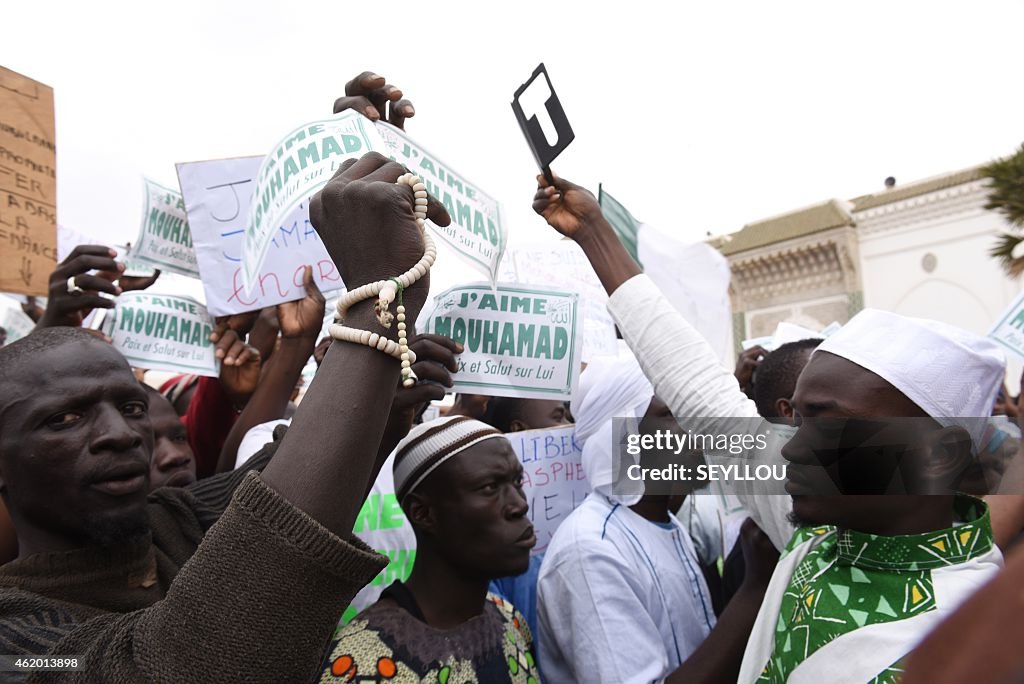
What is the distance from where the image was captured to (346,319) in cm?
104

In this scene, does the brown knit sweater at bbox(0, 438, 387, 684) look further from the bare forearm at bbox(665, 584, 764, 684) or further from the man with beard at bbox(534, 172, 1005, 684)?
the bare forearm at bbox(665, 584, 764, 684)

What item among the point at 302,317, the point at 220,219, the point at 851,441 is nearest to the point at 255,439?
the point at 302,317

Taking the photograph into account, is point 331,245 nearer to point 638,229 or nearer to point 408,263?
point 408,263

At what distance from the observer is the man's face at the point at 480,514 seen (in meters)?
2.29

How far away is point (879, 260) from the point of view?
2169cm

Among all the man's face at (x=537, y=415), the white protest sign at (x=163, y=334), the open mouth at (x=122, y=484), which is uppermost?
the white protest sign at (x=163, y=334)

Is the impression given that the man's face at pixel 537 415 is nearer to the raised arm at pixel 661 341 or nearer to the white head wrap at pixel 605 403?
the white head wrap at pixel 605 403

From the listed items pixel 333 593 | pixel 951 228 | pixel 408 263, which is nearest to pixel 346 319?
pixel 408 263

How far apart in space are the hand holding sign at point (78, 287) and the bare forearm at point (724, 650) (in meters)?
2.18

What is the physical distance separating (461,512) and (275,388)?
3.13ft

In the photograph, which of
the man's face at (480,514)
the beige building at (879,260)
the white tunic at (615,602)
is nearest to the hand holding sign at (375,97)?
the man's face at (480,514)

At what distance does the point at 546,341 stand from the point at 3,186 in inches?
75.4

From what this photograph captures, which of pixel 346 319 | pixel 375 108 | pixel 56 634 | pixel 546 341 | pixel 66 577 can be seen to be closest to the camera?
pixel 346 319

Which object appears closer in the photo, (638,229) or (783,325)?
(638,229)
